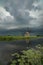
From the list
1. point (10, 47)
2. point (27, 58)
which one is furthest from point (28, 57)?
point (10, 47)

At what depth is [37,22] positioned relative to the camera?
6.76ft

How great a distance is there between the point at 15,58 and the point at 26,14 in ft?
1.74

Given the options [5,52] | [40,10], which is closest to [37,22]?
[40,10]

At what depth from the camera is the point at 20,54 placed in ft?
6.56

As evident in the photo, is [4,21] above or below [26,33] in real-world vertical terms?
above

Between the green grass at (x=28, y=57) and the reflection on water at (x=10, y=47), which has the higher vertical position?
the reflection on water at (x=10, y=47)

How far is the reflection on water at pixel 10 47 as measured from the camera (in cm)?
198

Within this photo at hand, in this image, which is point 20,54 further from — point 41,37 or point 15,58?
point 41,37

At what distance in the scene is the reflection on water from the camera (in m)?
1.98

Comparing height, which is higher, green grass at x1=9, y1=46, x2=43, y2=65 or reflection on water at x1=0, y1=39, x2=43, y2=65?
reflection on water at x1=0, y1=39, x2=43, y2=65

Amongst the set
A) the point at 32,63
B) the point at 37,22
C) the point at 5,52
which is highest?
the point at 37,22

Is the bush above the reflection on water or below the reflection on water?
below

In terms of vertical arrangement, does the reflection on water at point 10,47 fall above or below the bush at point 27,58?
above

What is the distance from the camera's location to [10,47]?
200cm
